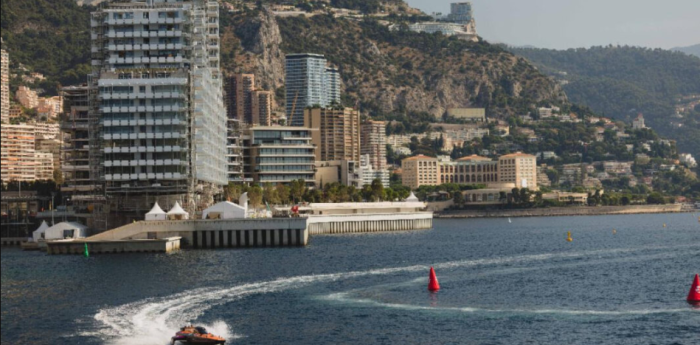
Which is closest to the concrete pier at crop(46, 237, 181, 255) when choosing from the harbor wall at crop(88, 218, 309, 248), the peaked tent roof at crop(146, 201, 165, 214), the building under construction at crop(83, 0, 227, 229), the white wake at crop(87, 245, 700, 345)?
the harbor wall at crop(88, 218, 309, 248)

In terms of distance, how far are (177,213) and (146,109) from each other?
17.3m

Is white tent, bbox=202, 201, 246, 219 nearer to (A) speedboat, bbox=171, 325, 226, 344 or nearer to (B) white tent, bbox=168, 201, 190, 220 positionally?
(B) white tent, bbox=168, 201, 190, 220

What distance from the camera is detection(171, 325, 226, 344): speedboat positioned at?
71062mm

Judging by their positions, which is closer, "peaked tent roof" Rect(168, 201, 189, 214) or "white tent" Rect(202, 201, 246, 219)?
"peaked tent roof" Rect(168, 201, 189, 214)

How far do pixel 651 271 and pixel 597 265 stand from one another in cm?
941

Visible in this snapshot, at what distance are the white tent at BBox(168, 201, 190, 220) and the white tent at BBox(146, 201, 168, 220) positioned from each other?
0.99m

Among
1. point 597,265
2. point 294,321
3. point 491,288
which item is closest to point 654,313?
point 491,288

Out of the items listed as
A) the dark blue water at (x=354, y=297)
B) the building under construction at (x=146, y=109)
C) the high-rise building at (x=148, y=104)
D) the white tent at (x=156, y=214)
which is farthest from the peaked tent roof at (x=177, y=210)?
the dark blue water at (x=354, y=297)

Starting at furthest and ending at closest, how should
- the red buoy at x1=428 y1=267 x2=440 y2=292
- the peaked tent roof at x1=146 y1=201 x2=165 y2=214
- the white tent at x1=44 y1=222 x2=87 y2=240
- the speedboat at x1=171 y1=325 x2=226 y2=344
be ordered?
the white tent at x1=44 y1=222 x2=87 y2=240 → the peaked tent roof at x1=146 y1=201 x2=165 y2=214 → the red buoy at x1=428 y1=267 x2=440 y2=292 → the speedboat at x1=171 y1=325 x2=226 y2=344

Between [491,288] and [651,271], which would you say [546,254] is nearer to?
[651,271]

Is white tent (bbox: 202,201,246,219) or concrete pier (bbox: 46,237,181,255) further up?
white tent (bbox: 202,201,246,219)

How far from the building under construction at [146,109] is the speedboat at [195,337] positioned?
310 feet

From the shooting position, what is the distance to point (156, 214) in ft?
513

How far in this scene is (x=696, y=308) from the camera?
8562 centimetres
